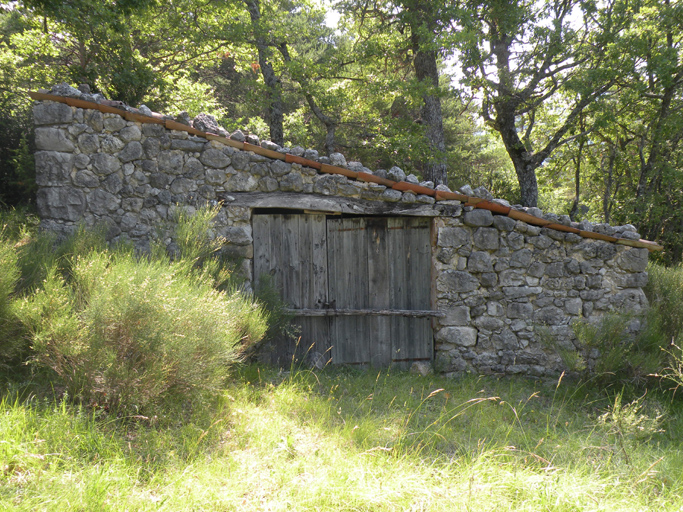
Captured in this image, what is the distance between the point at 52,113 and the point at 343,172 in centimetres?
345

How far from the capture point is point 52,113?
15.9ft

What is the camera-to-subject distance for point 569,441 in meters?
3.51

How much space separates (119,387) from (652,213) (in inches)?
421

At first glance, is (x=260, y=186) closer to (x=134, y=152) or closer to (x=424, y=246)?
(x=134, y=152)

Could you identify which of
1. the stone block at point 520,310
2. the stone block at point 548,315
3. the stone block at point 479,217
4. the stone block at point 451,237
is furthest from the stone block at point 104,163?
the stone block at point 548,315

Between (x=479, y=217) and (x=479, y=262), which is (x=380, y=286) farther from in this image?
(x=479, y=217)

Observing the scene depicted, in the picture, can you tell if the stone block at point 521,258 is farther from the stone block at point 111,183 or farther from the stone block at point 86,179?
the stone block at point 86,179

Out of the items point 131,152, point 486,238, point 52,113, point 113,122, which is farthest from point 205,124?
point 486,238

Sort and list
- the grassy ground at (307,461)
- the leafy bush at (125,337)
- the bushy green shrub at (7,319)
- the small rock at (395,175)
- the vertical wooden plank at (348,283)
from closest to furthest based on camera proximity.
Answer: the grassy ground at (307,461), the leafy bush at (125,337), the bushy green shrub at (7,319), the small rock at (395,175), the vertical wooden plank at (348,283)

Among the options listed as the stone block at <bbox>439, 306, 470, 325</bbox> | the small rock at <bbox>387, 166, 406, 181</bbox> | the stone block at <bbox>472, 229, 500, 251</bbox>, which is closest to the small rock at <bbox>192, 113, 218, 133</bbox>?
the small rock at <bbox>387, 166, 406, 181</bbox>

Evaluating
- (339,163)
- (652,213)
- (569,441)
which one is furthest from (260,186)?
A: (652,213)

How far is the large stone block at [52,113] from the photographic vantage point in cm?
485

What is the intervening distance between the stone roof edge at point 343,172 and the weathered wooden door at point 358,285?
0.53 m

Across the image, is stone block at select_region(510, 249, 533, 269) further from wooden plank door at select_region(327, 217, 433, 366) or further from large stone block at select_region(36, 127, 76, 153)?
large stone block at select_region(36, 127, 76, 153)
